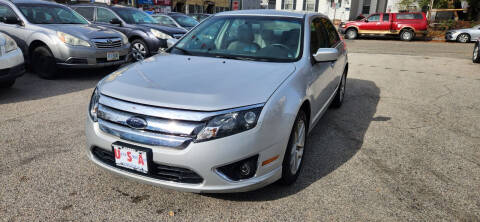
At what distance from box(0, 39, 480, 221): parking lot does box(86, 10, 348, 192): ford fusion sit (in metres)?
0.31

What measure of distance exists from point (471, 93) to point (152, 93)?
23.3 feet

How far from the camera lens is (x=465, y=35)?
19.8m

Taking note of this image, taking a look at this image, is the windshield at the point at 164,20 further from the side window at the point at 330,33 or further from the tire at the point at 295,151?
the tire at the point at 295,151

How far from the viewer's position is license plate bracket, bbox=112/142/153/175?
232 centimetres

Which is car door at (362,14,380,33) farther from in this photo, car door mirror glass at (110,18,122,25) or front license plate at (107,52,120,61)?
front license plate at (107,52,120,61)

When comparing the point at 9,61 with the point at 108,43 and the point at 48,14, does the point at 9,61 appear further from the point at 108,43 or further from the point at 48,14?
the point at 48,14

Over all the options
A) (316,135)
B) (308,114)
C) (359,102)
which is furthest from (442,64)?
(308,114)

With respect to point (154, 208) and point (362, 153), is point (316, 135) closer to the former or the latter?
point (362, 153)

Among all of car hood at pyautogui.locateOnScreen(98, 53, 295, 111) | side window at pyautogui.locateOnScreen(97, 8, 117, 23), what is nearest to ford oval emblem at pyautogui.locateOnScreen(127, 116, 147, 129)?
car hood at pyautogui.locateOnScreen(98, 53, 295, 111)

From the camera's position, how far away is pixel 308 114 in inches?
127

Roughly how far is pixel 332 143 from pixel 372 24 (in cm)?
2045

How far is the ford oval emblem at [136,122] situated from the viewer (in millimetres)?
2322

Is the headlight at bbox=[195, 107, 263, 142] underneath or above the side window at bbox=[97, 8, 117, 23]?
underneath

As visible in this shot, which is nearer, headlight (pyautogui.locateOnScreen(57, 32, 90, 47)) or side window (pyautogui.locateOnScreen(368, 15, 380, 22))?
headlight (pyautogui.locateOnScreen(57, 32, 90, 47))
